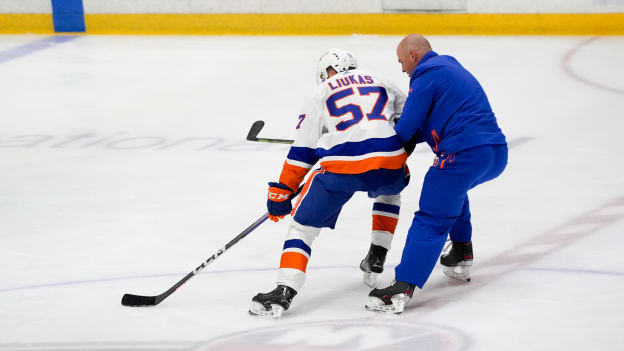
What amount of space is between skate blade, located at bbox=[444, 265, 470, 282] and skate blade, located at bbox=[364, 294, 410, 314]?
1.31 feet

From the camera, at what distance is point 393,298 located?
3.37 meters

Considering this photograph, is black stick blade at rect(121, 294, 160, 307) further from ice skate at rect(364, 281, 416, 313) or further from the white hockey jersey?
ice skate at rect(364, 281, 416, 313)

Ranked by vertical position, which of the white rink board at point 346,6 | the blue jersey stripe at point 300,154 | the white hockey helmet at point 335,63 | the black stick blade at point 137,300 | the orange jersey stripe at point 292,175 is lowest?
the black stick blade at point 137,300

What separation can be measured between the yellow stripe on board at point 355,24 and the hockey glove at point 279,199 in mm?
6749

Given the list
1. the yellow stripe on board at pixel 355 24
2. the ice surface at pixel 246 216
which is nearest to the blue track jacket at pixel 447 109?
the ice surface at pixel 246 216

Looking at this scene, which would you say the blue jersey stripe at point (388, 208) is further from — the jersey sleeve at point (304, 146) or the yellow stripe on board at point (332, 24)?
the yellow stripe on board at point (332, 24)

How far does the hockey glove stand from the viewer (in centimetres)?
341

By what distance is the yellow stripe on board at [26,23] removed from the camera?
11.0 m

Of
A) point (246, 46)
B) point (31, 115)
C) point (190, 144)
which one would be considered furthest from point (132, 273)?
point (246, 46)

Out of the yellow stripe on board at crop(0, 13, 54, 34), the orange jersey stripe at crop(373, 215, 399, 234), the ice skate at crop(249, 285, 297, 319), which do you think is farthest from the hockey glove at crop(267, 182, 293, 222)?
the yellow stripe on board at crop(0, 13, 54, 34)

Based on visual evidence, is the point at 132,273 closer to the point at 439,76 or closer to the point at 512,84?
the point at 439,76

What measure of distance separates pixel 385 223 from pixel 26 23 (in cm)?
828

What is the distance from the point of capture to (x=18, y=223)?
15.5 ft

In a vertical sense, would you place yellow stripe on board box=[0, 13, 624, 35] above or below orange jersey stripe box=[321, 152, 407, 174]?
below
